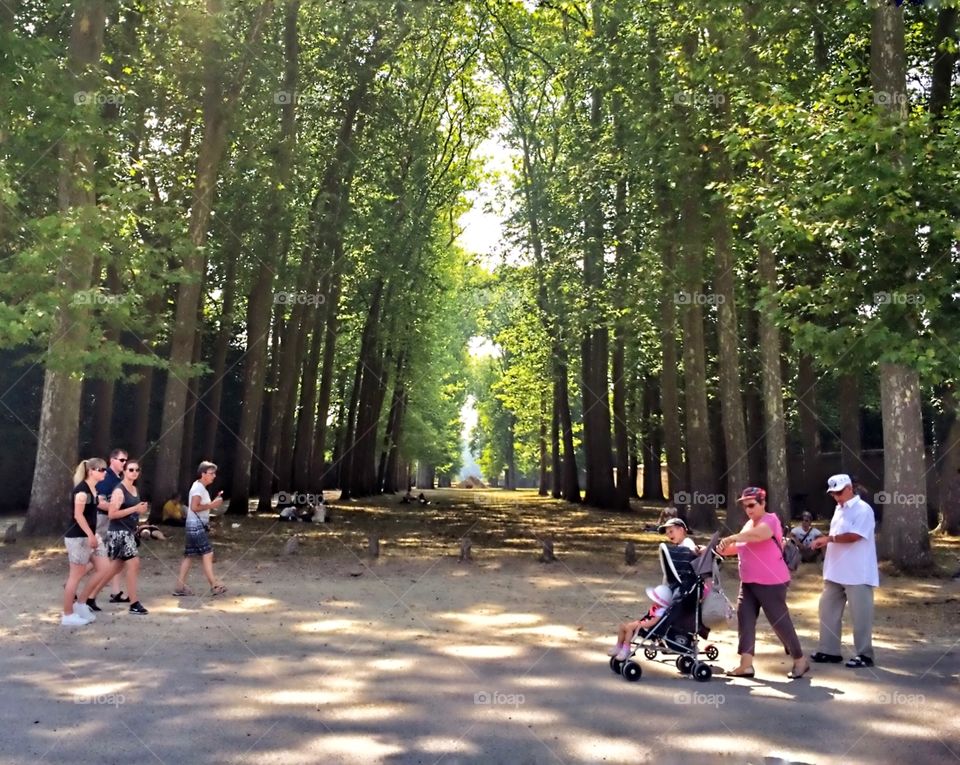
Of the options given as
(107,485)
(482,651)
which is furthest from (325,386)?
(482,651)

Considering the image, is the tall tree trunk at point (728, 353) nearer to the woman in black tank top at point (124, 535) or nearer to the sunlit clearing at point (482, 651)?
the sunlit clearing at point (482, 651)

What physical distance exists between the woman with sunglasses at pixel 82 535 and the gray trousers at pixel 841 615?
8070 mm

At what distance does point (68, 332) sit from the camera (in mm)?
18922

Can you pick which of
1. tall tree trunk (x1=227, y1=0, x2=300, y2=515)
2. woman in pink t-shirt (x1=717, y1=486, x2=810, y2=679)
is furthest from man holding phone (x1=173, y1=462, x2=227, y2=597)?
tall tree trunk (x1=227, y1=0, x2=300, y2=515)

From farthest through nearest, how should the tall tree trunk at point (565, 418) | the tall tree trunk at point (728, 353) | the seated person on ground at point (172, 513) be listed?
the tall tree trunk at point (565, 418)
the seated person on ground at point (172, 513)
the tall tree trunk at point (728, 353)

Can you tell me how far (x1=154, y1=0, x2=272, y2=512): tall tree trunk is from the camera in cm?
2327

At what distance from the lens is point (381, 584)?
16.0 metres

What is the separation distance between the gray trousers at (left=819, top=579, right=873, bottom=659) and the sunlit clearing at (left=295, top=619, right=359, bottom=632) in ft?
17.1

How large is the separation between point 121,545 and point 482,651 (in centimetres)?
477

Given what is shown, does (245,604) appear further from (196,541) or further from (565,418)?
(565,418)

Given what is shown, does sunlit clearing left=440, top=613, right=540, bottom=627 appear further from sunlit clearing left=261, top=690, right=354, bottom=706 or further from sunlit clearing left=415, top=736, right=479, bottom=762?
sunlit clearing left=415, top=736, right=479, bottom=762

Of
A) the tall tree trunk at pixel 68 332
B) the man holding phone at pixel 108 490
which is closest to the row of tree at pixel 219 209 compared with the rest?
the tall tree trunk at pixel 68 332

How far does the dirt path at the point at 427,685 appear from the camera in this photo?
7047 millimetres

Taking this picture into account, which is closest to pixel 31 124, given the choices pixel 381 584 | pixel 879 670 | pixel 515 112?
pixel 381 584
